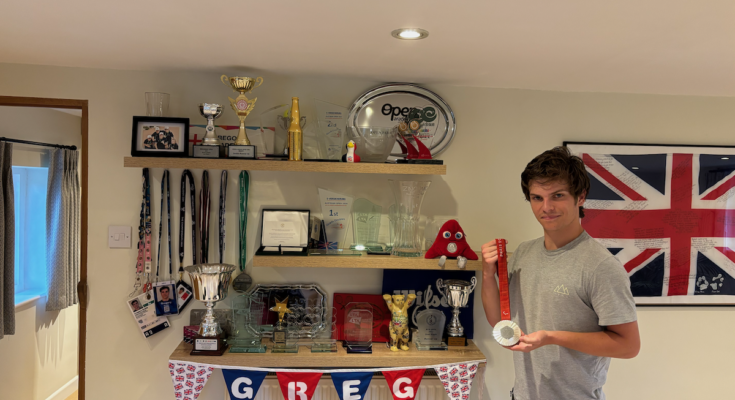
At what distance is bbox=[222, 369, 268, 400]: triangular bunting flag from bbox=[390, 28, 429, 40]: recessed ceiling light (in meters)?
1.54

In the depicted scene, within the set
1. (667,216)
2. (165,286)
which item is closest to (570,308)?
(667,216)

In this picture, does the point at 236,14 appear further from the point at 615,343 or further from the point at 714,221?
the point at 714,221

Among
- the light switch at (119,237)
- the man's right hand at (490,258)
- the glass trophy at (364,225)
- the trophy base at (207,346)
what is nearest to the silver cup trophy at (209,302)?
the trophy base at (207,346)

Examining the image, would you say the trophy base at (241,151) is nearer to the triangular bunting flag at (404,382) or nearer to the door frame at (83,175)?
the door frame at (83,175)

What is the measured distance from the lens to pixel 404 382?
2.24m

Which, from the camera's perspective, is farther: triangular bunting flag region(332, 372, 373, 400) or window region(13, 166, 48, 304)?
window region(13, 166, 48, 304)

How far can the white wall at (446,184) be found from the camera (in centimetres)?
237

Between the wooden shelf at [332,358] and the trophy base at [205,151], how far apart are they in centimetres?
89

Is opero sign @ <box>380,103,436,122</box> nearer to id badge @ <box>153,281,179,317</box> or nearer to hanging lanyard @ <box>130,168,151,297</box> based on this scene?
hanging lanyard @ <box>130,168,151,297</box>

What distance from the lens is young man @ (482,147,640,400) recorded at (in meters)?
1.53

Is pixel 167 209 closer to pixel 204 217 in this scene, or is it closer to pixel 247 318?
pixel 204 217

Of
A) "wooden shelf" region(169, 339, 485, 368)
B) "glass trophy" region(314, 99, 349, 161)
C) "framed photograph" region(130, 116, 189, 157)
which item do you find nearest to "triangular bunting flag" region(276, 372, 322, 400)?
"wooden shelf" region(169, 339, 485, 368)

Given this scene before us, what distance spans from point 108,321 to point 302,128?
1.34m

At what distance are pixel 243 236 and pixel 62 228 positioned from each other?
2119 millimetres
